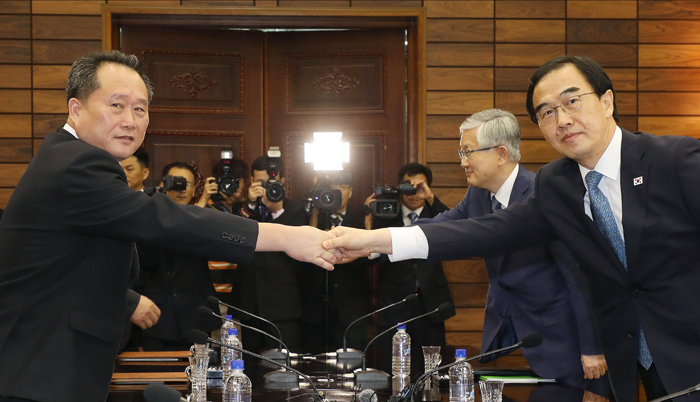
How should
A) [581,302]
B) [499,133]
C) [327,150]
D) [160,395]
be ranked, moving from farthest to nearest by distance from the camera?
1. [327,150]
2. [499,133]
3. [581,302]
4. [160,395]

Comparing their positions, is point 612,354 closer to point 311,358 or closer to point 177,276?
point 311,358

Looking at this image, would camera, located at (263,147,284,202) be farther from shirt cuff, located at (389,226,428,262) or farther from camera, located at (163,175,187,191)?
shirt cuff, located at (389,226,428,262)

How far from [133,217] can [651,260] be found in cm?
148

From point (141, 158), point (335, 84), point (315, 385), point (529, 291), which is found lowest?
point (315, 385)

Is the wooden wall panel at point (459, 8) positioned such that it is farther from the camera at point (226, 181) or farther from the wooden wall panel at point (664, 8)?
the camera at point (226, 181)

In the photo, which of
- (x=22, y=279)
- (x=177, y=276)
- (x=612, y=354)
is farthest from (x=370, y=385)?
(x=177, y=276)

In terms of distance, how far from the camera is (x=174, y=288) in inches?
167

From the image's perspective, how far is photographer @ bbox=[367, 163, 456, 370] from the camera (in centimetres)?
457

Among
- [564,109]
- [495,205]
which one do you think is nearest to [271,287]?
[495,205]

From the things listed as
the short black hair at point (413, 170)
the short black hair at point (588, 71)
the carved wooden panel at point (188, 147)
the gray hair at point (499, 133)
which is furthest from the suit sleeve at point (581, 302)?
the carved wooden panel at point (188, 147)

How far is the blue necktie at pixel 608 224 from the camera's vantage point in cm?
214

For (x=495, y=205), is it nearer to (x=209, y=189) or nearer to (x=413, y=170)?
(x=413, y=170)

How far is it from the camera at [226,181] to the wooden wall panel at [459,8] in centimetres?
213

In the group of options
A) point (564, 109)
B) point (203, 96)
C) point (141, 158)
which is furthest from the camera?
point (203, 96)
